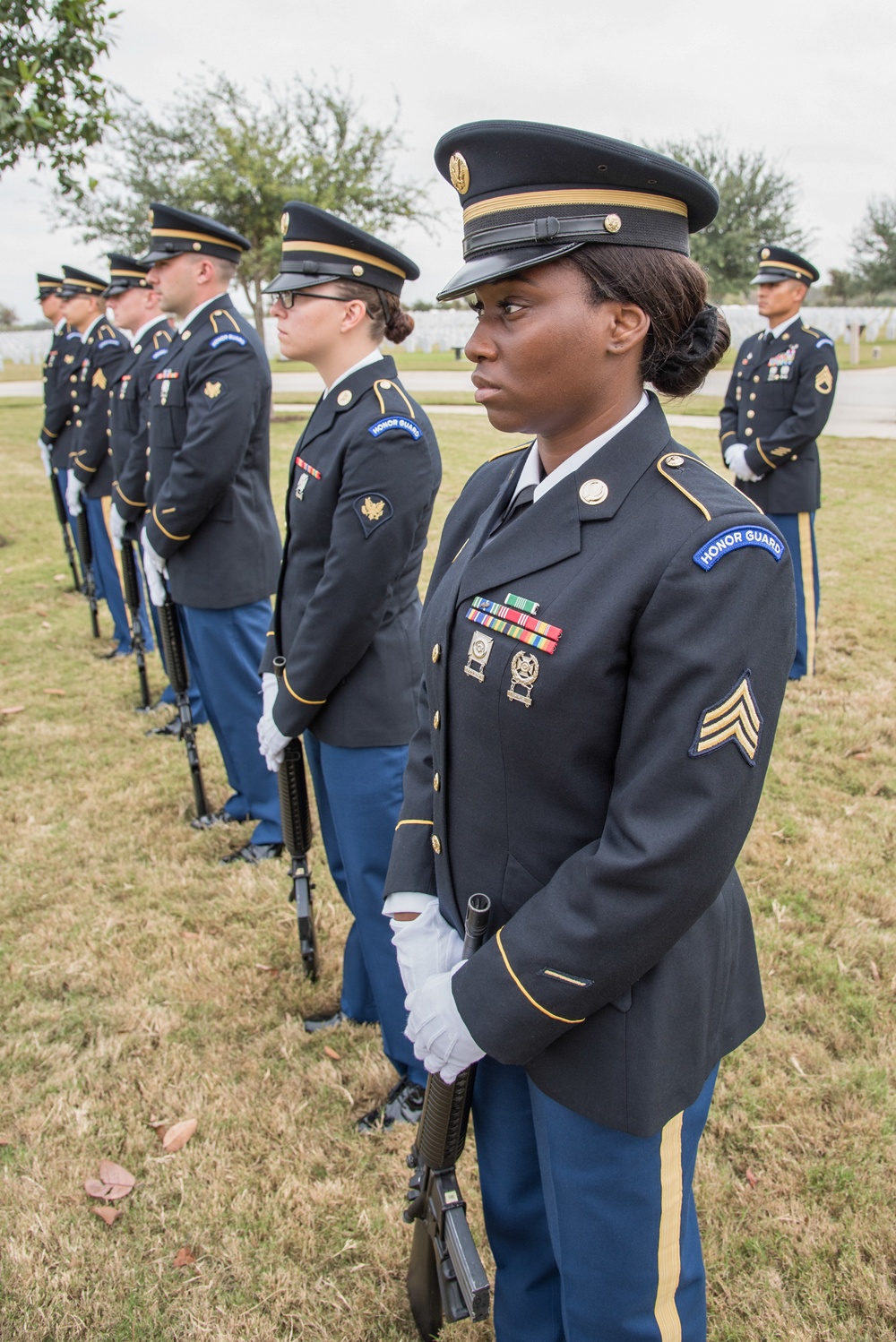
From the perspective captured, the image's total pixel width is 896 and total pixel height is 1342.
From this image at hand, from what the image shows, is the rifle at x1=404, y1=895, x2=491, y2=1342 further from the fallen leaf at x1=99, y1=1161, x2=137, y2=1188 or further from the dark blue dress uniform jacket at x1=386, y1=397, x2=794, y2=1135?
the fallen leaf at x1=99, y1=1161, x2=137, y2=1188

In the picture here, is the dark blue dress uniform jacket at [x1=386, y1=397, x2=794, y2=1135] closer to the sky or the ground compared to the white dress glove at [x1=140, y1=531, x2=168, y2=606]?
closer to the sky

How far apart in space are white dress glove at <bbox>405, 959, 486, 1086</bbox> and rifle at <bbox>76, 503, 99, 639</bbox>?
6.01 m

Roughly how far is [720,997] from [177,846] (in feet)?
10.2

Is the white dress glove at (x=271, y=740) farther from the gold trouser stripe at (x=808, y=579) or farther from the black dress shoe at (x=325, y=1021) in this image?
the gold trouser stripe at (x=808, y=579)

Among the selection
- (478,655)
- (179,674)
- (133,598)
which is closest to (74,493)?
(133,598)

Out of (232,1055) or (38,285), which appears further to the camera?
(38,285)

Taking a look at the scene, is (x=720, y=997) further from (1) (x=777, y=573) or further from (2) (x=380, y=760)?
(2) (x=380, y=760)

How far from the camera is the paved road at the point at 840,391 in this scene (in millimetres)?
15523

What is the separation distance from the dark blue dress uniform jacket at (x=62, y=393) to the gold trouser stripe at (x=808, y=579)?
211 inches

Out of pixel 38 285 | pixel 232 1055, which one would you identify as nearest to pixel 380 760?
pixel 232 1055

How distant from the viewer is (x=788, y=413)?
5.58m

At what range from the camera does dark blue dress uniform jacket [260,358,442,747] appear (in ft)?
7.87

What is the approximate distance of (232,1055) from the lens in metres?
2.91

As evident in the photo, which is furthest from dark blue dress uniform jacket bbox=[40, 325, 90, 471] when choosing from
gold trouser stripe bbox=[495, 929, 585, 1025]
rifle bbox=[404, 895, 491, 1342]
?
gold trouser stripe bbox=[495, 929, 585, 1025]
